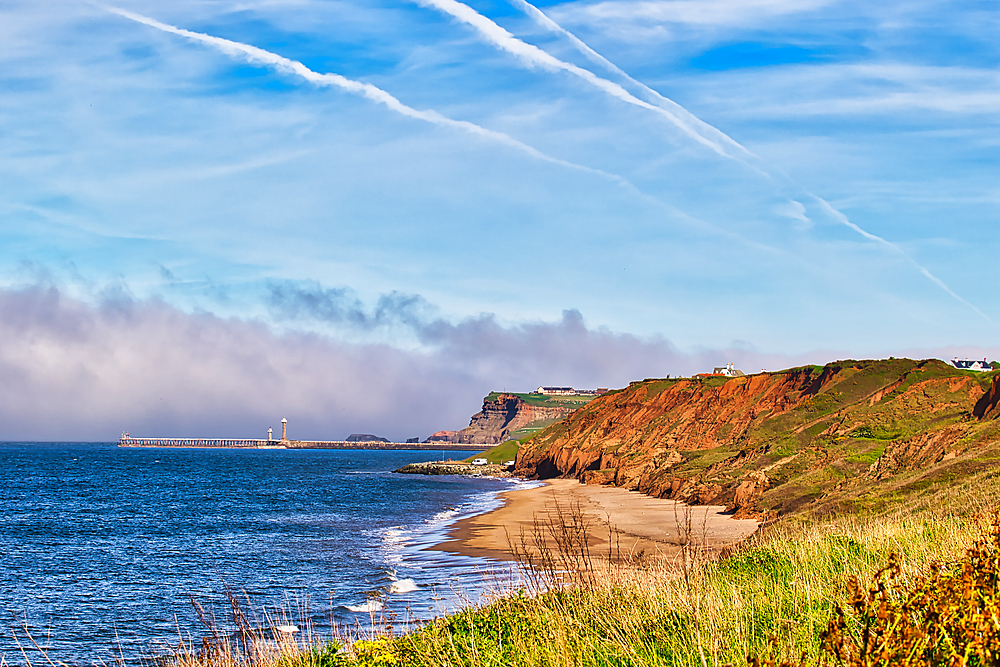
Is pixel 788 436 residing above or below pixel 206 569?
above

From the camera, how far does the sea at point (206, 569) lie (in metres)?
18.8

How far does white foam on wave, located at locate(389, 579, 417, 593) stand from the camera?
896 inches

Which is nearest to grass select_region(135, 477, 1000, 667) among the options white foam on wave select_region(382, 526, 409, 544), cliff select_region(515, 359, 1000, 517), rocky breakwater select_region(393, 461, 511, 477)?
cliff select_region(515, 359, 1000, 517)

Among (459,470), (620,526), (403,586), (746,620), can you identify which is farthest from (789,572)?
(459,470)

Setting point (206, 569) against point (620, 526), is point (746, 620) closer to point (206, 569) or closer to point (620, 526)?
point (206, 569)

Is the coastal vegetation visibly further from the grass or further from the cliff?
the cliff

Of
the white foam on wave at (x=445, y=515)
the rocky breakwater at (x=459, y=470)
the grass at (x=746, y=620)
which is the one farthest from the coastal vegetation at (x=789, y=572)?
the rocky breakwater at (x=459, y=470)

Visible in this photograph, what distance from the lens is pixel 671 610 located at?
7.37 m

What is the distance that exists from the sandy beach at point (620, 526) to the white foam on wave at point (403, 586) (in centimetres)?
325

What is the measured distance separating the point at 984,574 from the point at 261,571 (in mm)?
27276

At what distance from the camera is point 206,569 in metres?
29.5

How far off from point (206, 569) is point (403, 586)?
33.3 ft

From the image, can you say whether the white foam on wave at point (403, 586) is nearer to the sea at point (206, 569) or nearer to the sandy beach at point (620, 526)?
the sea at point (206, 569)

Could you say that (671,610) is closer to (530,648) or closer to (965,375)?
(530,648)
